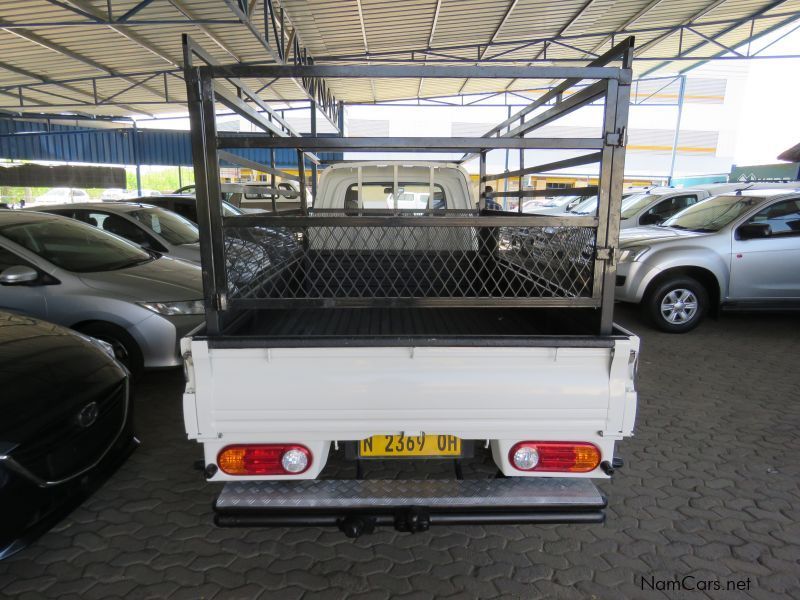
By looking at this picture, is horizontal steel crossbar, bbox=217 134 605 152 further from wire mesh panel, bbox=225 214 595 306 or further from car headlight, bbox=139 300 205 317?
car headlight, bbox=139 300 205 317

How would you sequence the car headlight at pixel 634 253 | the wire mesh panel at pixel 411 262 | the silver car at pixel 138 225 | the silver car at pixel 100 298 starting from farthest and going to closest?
the silver car at pixel 138 225
the car headlight at pixel 634 253
the silver car at pixel 100 298
the wire mesh panel at pixel 411 262

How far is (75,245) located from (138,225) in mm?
2129

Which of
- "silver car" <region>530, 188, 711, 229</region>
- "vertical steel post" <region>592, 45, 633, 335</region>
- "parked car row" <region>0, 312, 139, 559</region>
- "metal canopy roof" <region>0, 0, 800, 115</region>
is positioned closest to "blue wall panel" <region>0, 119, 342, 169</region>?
"metal canopy roof" <region>0, 0, 800, 115</region>

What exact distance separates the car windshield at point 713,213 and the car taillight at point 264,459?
247 inches

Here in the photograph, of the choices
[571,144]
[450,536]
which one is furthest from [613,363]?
[450,536]

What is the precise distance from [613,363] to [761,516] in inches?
63.9

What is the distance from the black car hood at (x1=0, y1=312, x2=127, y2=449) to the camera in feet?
7.63

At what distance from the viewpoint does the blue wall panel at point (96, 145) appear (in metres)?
24.2

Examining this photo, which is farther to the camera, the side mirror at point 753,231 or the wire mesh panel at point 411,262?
the side mirror at point 753,231

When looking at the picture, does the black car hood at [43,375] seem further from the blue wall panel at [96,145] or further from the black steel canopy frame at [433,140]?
the blue wall panel at [96,145]

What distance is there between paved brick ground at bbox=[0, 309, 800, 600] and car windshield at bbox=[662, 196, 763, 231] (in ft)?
12.4

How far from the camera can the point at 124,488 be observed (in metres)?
3.09

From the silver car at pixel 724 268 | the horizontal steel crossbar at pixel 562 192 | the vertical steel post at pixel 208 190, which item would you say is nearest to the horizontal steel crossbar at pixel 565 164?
the horizontal steel crossbar at pixel 562 192

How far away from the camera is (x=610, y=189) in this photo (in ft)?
6.88
